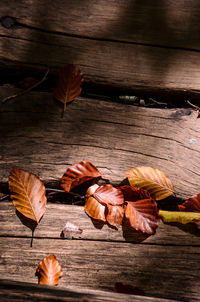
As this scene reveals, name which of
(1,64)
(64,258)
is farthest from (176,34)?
(64,258)

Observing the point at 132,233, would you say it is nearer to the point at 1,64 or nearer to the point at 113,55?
the point at 113,55

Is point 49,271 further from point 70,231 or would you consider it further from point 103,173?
point 103,173

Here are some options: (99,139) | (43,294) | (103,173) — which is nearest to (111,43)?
(99,139)

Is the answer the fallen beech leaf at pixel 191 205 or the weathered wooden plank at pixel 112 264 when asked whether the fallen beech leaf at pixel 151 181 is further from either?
the weathered wooden plank at pixel 112 264

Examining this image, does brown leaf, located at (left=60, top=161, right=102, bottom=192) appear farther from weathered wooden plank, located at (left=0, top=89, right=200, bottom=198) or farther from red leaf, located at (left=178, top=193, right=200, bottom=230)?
red leaf, located at (left=178, top=193, right=200, bottom=230)

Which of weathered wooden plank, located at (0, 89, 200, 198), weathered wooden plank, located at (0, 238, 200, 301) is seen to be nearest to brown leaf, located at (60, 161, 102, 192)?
weathered wooden plank, located at (0, 89, 200, 198)
